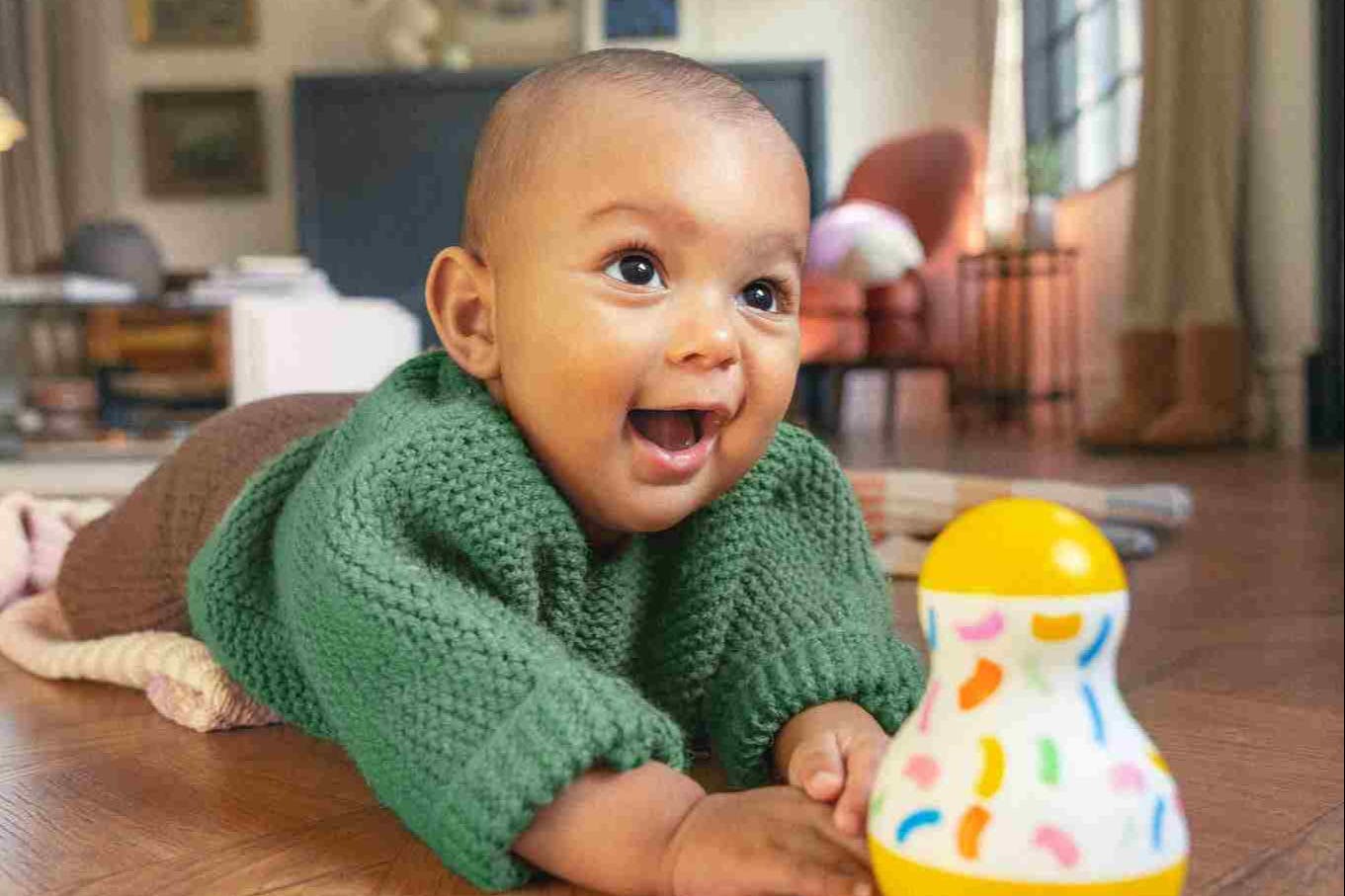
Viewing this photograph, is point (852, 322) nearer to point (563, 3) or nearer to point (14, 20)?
point (563, 3)

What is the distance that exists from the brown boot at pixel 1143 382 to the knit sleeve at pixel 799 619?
2.79 meters

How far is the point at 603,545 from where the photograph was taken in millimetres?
725

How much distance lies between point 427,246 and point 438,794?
521cm

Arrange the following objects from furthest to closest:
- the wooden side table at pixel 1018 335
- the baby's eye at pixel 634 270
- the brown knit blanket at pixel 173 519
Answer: the wooden side table at pixel 1018 335 → the brown knit blanket at pixel 173 519 → the baby's eye at pixel 634 270

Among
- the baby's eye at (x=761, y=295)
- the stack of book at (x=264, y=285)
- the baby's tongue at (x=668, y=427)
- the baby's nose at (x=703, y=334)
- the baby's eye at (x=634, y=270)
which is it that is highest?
the stack of book at (x=264, y=285)

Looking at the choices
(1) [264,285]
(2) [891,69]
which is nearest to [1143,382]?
(1) [264,285]

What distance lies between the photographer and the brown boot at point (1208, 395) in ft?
10.5

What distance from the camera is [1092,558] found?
16.5 inches

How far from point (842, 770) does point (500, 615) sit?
0.55 ft

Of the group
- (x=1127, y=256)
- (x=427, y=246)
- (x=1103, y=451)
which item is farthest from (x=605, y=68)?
(x=427, y=246)

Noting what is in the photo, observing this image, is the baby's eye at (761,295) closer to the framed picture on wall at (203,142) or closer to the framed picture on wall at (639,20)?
the framed picture on wall at (639,20)

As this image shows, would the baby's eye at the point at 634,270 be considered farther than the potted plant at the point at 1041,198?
No

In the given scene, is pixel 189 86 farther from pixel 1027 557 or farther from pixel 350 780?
pixel 1027 557

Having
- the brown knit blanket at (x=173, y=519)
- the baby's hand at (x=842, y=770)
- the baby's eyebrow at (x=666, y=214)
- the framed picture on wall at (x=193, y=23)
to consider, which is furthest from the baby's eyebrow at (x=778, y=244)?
the framed picture on wall at (x=193, y=23)
